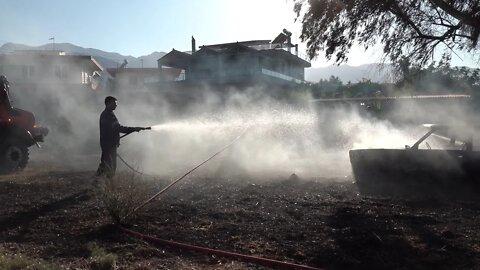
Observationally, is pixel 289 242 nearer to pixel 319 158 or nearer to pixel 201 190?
pixel 201 190

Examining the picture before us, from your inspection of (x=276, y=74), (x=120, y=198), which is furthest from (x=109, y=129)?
(x=276, y=74)

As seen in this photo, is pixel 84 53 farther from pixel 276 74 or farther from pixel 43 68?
pixel 276 74

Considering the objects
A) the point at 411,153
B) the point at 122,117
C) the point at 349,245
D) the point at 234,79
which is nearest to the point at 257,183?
the point at 411,153

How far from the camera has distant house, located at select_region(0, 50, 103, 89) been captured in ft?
81.2

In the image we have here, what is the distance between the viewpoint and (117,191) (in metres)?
6.14

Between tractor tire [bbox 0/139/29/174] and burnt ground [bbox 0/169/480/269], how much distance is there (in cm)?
338

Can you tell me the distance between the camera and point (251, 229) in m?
6.07

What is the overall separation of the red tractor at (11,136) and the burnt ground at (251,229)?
3443 millimetres

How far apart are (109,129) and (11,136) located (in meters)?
4.39

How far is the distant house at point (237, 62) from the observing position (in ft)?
117

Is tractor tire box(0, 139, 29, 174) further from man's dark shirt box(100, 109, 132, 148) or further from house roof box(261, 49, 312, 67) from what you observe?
house roof box(261, 49, 312, 67)

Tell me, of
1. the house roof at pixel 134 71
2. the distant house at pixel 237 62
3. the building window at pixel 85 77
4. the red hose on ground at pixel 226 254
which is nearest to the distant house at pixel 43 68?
the building window at pixel 85 77

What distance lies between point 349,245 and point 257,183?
4831 millimetres

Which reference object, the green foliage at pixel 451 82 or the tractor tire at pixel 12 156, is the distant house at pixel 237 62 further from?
the tractor tire at pixel 12 156
